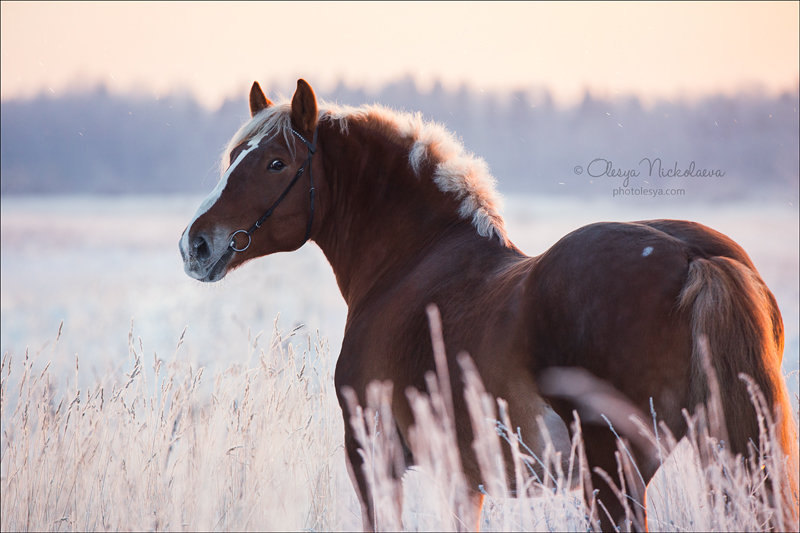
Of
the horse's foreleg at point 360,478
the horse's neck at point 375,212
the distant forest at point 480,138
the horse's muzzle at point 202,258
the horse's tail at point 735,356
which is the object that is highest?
the distant forest at point 480,138

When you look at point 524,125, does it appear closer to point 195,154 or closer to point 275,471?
point 195,154

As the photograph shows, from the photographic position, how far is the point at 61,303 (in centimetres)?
1369

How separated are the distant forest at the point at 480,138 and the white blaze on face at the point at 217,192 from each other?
77.7 feet

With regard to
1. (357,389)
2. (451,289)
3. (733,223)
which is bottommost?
(357,389)

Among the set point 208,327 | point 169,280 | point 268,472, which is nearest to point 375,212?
point 268,472

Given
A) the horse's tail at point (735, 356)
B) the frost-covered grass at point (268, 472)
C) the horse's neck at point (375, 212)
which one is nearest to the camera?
the horse's tail at point (735, 356)

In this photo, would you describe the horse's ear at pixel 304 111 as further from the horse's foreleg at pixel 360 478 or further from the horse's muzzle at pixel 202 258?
the horse's foreleg at pixel 360 478

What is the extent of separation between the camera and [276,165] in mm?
3609

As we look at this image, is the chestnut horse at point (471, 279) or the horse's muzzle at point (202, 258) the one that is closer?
the chestnut horse at point (471, 279)

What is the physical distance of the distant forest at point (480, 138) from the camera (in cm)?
2622

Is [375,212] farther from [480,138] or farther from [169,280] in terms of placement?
[480,138]

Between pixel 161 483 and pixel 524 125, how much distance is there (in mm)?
30624

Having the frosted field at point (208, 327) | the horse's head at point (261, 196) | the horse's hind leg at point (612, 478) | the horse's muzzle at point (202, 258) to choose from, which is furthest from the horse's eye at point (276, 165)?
the horse's hind leg at point (612, 478)

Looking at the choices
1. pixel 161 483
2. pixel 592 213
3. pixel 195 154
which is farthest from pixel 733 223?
pixel 195 154
